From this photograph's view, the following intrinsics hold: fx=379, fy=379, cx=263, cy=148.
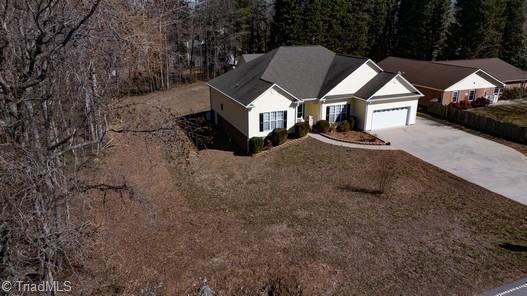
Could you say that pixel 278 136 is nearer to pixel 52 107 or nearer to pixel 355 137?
pixel 355 137

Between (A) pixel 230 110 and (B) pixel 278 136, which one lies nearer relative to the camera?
(B) pixel 278 136

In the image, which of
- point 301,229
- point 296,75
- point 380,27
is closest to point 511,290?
point 301,229

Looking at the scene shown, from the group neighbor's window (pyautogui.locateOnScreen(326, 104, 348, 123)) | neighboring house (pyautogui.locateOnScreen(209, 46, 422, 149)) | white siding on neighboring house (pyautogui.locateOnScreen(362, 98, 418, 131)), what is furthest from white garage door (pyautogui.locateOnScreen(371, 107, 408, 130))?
neighbor's window (pyautogui.locateOnScreen(326, 104, 348, 123))

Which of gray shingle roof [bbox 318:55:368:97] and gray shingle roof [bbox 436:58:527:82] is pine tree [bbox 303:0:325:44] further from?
gray shingle roof [bbox 318:55:368:97]

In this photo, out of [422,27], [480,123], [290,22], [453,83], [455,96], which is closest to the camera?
[480,123]

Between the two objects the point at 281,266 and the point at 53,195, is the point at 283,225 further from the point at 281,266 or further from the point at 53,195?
the point at 53,195

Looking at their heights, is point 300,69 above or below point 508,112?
above
